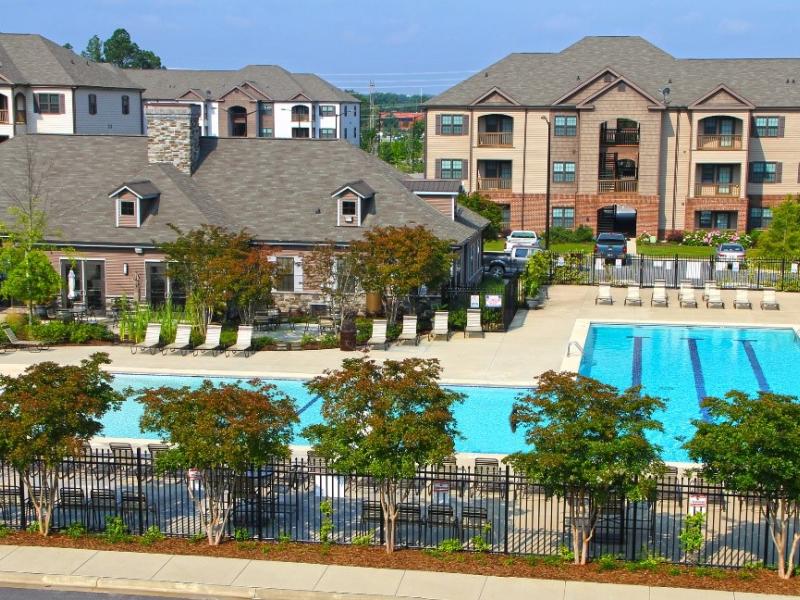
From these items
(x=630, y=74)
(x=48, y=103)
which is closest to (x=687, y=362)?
(x=630, y=74)

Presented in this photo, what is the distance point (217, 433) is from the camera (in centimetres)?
1794

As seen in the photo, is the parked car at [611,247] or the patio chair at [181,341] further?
the parked car at [611,247]

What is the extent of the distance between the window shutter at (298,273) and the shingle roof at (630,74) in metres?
31.5

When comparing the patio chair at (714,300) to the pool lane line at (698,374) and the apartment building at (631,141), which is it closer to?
the pool lane line at (698,374)

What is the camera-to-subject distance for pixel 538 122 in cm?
6719

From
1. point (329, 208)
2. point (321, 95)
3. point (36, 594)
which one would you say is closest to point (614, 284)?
point (329, 208)

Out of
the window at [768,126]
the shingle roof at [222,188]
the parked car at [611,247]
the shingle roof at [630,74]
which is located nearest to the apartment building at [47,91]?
the shingle roof at [630,74]

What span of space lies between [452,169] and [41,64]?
24.2 metres

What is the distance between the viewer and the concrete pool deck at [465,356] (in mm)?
31114

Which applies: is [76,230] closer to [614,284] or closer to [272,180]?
[272,180]

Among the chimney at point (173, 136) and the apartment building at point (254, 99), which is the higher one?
the apartment building at point (254, 99)

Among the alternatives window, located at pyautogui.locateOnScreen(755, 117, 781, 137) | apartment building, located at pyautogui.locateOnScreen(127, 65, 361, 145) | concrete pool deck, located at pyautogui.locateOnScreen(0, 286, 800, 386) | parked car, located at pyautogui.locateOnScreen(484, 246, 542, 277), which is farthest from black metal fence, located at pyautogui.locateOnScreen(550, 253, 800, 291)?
apartment building, located at pyautogui.locateOnScreen(127, 65, 361, 145)

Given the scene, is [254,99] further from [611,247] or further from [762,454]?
[762,454]

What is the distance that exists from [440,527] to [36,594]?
21.1 ft
